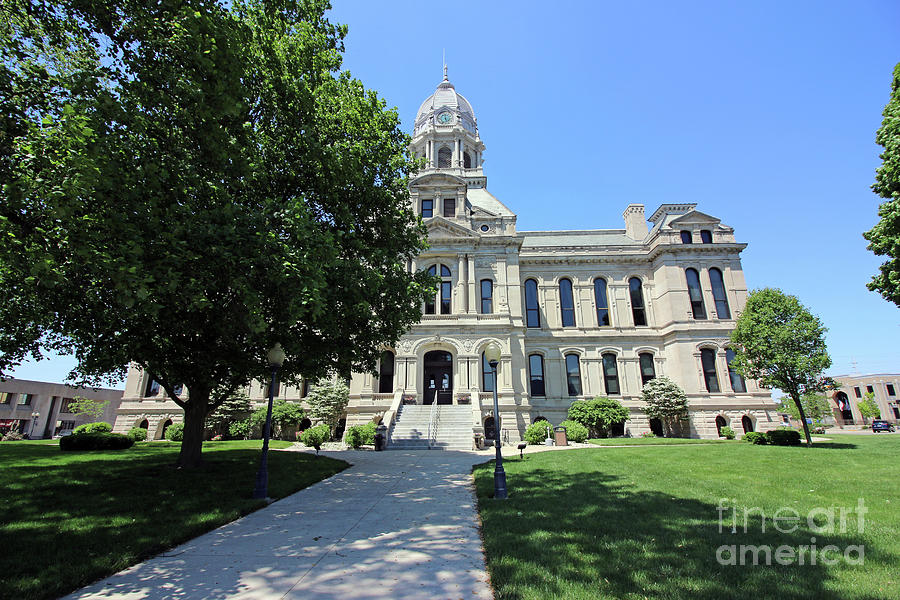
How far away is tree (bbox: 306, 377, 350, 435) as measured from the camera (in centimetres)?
2755

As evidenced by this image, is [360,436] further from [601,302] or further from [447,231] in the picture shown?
[601,302]

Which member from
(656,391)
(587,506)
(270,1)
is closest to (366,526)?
(587,506)

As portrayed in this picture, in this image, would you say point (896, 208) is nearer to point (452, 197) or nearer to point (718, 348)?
point (718, 348)

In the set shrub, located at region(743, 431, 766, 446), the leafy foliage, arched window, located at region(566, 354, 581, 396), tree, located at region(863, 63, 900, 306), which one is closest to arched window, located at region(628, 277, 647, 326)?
arched window, located at region(566, 354, 581, 396)

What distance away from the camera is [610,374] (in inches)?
1300

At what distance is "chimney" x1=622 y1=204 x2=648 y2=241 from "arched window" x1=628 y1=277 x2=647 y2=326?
5.79 m

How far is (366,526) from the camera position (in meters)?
7.43

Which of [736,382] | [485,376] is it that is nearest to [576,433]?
[485,376]

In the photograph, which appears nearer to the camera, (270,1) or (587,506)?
(587,506)

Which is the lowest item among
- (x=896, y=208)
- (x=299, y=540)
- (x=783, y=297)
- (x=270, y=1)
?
(x=299, y=540)

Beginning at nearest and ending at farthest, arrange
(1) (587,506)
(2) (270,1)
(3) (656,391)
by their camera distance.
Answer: (1) (587,506), (2) (270,1), (3) (656,391)

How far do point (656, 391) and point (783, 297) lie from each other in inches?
409

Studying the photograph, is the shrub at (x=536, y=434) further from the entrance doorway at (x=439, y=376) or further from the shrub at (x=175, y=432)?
the shrub at (x=175, y=432)

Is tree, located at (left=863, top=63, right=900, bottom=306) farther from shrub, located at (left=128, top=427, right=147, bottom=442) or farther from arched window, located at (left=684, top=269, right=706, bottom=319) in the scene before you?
shrub, located at (left=128, top=427, right=147, bottom=442)
